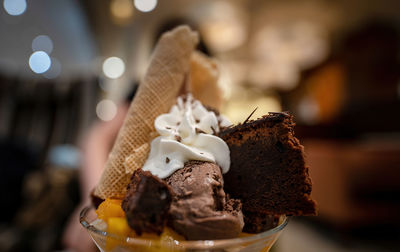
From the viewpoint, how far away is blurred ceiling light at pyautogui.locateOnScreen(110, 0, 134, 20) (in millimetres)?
3211

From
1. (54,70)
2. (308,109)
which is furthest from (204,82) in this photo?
(308,109)

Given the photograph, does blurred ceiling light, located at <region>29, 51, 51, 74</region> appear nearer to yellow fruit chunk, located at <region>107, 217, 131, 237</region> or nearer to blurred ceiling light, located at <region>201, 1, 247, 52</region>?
blurred ceiling light, located at <region>201, 1, 247, 52</region>

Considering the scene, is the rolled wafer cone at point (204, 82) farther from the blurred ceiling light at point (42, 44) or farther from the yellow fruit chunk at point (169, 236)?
the blurred ceiling light at point (42, 44)

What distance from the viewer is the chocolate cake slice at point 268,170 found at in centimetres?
52

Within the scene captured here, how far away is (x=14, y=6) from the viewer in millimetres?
2750

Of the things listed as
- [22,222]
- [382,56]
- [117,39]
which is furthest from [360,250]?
[117,39]

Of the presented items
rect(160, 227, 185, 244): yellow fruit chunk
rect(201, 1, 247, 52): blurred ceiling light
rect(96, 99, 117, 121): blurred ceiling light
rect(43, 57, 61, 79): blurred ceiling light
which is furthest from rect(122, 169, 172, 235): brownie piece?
rect(201, 1, 247, 52): blurred ceiling light

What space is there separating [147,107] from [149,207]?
1.12 feet

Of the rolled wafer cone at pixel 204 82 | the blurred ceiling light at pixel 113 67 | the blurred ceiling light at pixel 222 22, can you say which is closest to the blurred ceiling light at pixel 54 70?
the blurred ceiling light at pixel 113 67

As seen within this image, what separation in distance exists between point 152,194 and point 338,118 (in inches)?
195

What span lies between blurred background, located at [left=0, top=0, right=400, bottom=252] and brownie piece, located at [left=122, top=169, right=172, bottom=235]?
0.89ft

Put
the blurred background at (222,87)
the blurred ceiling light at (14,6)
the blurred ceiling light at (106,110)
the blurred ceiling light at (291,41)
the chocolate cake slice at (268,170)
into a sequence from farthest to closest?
the blurred ceiling light at (291,41), the blurred ceiling light at (14,6), the blurred ceiling light at (106,110), the blurred background at (222,87), the chocolate cake slice at (268,170)

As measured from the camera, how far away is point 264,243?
487mm

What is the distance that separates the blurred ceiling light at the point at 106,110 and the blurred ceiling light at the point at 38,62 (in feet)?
2.85
